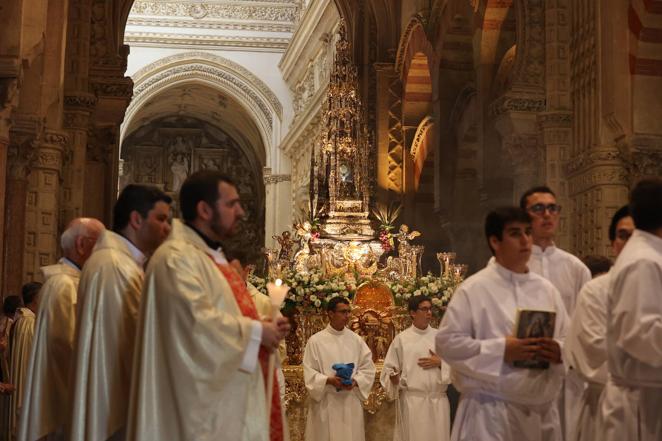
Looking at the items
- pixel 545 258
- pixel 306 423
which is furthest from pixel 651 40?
pixel 545 258

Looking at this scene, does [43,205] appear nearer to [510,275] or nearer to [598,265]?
[598,265]

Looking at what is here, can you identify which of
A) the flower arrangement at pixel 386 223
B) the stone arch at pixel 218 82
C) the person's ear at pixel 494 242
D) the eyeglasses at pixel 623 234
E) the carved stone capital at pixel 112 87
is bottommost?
the person's ear at pixel 494 242

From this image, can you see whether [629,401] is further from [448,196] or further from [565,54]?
[448,196]

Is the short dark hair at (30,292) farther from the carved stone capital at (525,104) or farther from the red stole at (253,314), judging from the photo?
the carved stone capital at (525,104)

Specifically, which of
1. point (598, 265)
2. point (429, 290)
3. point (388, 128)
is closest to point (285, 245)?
point (429, 290)

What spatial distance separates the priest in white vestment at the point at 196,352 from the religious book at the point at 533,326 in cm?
107

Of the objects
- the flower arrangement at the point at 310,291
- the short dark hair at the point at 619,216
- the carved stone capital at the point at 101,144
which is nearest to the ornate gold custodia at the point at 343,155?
the carved stone capital at the point at 101,144

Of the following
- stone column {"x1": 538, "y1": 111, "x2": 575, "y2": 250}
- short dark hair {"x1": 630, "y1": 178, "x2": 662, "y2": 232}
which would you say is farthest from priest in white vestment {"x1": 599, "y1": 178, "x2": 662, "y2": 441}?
stone column {"x1": 538, "y1": 111, "x2": 575, "y2": 250}

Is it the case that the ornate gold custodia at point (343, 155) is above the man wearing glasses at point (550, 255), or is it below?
above

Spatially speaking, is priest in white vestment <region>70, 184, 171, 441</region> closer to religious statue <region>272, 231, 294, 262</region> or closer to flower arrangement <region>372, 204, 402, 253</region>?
religious statue <region>272, 231, 294, 262</region>

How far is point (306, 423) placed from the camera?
10258 millimetres

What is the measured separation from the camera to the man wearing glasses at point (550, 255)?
5.53 m

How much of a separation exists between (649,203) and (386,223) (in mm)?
11383

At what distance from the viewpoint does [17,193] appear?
10289 millimetres
